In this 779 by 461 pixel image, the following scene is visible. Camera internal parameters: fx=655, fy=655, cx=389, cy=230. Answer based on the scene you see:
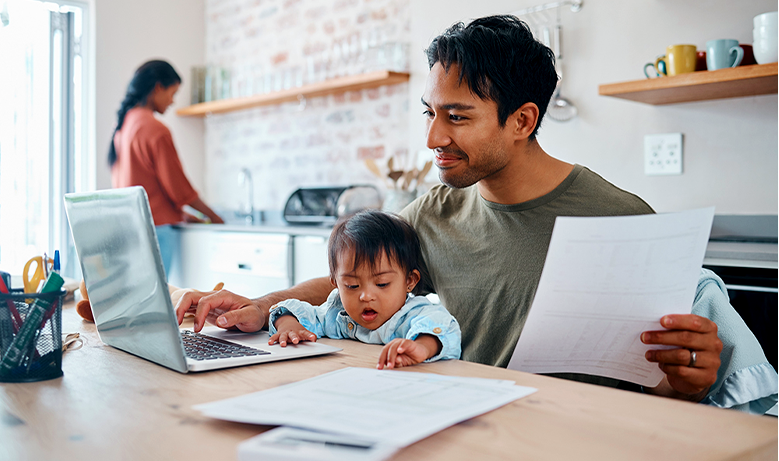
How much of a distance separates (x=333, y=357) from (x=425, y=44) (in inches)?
101

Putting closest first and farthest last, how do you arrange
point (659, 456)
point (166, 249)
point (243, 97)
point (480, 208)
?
point (659, 456), point (480, 208), point (166, 249), point (243, 97)

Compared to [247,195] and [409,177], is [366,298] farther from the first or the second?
[247,195]

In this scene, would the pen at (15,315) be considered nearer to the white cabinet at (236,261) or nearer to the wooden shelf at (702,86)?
the wooden shelf at (702,86)

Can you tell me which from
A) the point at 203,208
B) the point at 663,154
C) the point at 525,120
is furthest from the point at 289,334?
the point at 203,208

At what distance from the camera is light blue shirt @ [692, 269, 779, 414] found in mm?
1070

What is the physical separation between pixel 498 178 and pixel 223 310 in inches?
25.0

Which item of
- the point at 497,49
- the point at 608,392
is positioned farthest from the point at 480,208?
the point at 608,392

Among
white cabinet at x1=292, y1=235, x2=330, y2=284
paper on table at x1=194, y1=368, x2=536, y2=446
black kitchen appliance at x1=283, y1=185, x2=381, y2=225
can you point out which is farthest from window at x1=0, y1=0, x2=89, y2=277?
paper on table at x1=194, y1=368, x2=536, y2=446

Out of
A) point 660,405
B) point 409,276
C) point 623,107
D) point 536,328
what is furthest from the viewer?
point 623,107

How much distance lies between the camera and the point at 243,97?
4.36 m

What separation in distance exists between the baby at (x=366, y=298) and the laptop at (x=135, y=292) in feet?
0.36

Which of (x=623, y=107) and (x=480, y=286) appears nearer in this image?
(x=480, y=286)

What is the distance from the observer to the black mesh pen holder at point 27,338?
2.72 ft

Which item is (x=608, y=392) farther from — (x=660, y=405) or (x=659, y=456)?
(x=659, y=456)
